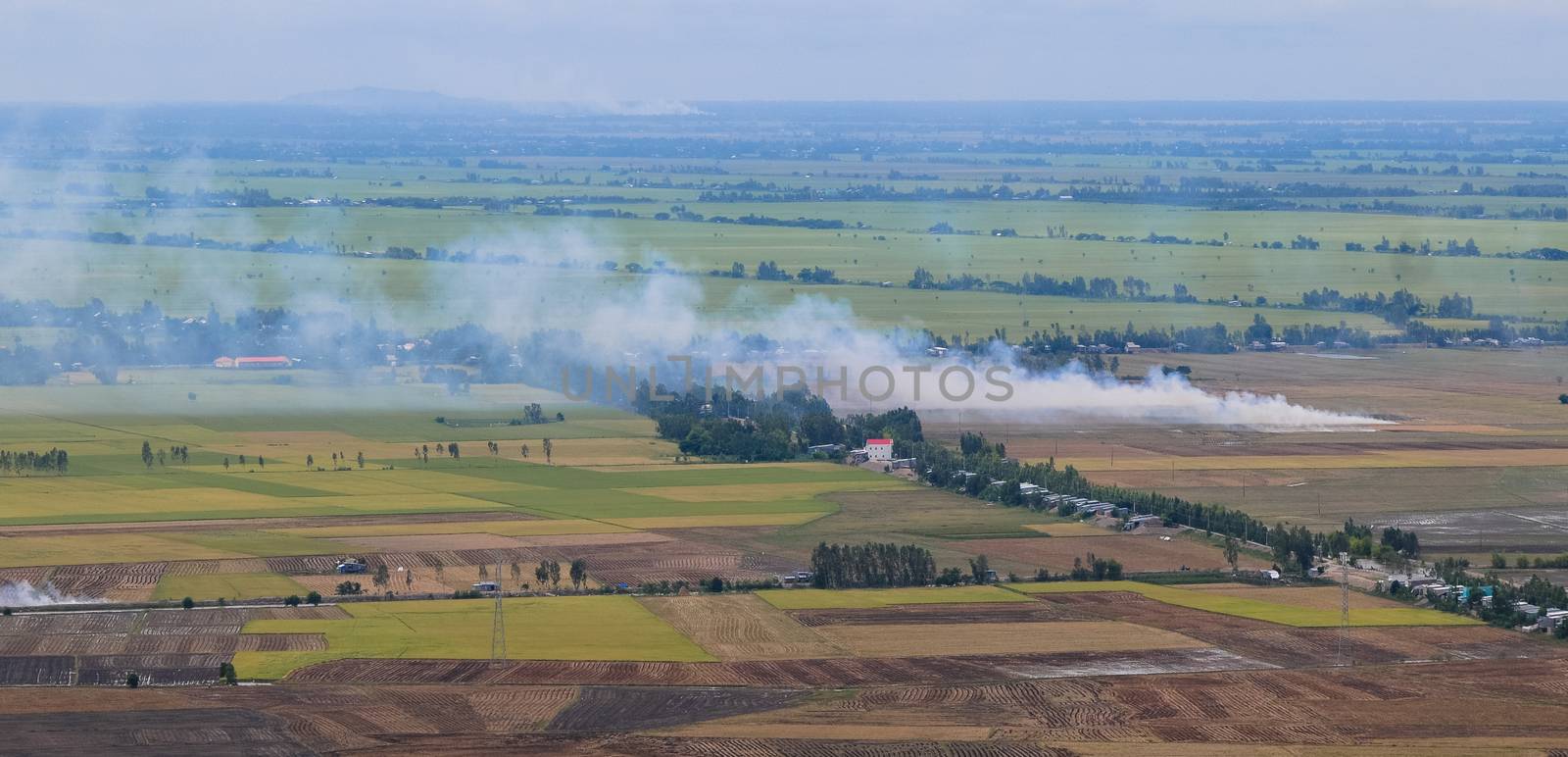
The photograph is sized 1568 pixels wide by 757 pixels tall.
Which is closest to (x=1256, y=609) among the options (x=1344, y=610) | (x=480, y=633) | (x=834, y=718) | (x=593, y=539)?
(x=1344, y=610)

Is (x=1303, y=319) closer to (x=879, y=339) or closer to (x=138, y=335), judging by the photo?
(x=879, y=339)

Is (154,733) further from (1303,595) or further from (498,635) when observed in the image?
(1303,595)

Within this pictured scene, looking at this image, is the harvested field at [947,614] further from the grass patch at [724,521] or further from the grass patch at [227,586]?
the grass patch at [227,586]

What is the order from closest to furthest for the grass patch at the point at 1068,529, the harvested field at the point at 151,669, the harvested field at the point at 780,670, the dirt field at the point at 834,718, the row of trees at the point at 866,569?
the dirt field at the point at 834,718, the harvested field at the point at 151,669, the harvested field at the point at 780,670, the row of trees at the point at 866,569, the grass patch at the point at 1068,529

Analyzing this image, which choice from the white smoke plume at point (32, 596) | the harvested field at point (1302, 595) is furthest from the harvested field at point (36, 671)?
the harvested field at point (1302, 595)

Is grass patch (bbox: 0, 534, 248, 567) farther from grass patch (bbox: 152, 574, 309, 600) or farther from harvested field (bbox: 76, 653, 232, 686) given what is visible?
harvested field (bbox: 76, 653, 232, 686)

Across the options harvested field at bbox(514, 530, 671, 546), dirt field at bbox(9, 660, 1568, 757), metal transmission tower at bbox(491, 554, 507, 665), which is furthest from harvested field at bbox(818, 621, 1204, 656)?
harvested field at bbox(514, 530, 671, 546)

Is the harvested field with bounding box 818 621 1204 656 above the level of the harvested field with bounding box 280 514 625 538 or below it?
below
